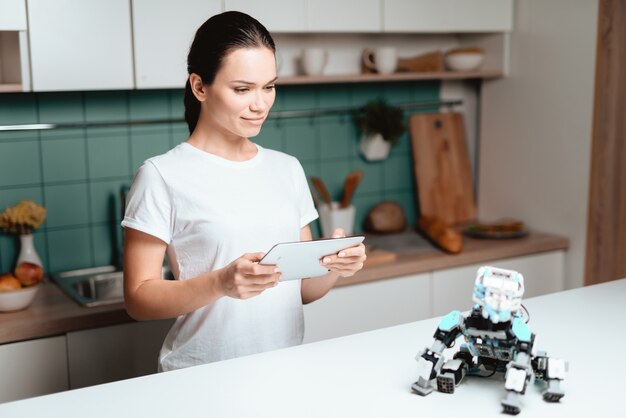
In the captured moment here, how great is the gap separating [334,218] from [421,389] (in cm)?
180

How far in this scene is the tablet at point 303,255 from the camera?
1.46 meters

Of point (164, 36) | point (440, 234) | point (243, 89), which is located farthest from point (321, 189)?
point (243, 89)

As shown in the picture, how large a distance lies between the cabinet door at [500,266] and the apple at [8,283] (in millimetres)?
1434

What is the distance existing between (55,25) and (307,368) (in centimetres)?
143

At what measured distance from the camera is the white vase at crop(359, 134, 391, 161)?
3330 millimetres

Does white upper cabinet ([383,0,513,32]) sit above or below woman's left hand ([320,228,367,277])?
above

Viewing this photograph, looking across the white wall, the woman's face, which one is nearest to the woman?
the woman's face

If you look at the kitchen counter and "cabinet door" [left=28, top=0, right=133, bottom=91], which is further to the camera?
"cabinet door" [left=28, top=0, right=133, bottom=91]

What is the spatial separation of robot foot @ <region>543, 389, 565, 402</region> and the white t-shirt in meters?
0.69

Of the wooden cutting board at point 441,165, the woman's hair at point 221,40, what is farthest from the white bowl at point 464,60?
the woman's hair at point 221,40

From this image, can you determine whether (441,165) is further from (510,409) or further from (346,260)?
(510,409)

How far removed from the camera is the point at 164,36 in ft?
8.38

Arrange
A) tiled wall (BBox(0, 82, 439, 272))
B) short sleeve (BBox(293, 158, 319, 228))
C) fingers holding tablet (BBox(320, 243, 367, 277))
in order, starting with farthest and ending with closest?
1. tiled wall (BBox(0, 82, 439, 272))
2. short sleeve (BBox(293, 158, 319, 228))
3. fingers holding tablet (BBox(320, 243, 367, 277))

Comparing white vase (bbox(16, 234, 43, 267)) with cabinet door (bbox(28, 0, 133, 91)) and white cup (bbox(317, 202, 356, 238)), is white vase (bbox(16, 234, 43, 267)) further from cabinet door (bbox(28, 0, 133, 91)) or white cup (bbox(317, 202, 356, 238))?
white cup (bbox(317, 202, 356, 238))
